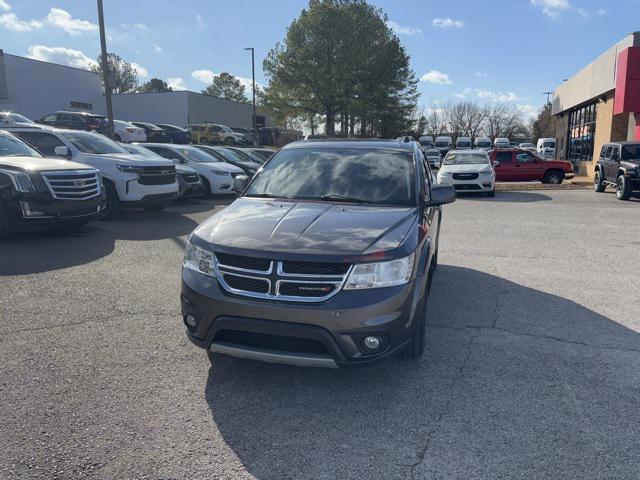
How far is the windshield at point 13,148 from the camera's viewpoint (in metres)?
8.70

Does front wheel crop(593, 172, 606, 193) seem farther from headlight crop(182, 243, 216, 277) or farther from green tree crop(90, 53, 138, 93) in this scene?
green tree crop(90, 53, 138, 93)

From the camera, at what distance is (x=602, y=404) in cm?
339

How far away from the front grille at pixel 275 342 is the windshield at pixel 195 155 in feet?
42.0

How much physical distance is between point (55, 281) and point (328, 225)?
4042 mm

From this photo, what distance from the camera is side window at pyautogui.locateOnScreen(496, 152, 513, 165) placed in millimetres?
21141

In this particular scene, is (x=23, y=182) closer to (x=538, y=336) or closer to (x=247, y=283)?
(x=247, y=283)

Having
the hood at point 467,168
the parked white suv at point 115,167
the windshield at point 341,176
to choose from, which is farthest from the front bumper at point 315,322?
the hood at point 467,168

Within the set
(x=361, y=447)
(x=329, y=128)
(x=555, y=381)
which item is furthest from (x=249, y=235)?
(x=329, y=128)

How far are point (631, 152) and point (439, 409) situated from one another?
15812 mm

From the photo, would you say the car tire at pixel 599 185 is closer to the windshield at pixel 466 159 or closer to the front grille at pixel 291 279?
the windshield at pixel 466 159

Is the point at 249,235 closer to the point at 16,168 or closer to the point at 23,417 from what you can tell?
the point at 23,417

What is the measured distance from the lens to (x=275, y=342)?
3295 mm

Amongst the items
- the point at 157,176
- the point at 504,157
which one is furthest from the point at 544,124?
the point at 157,176

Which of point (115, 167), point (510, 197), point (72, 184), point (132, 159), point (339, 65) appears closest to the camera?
point (72, 184)
